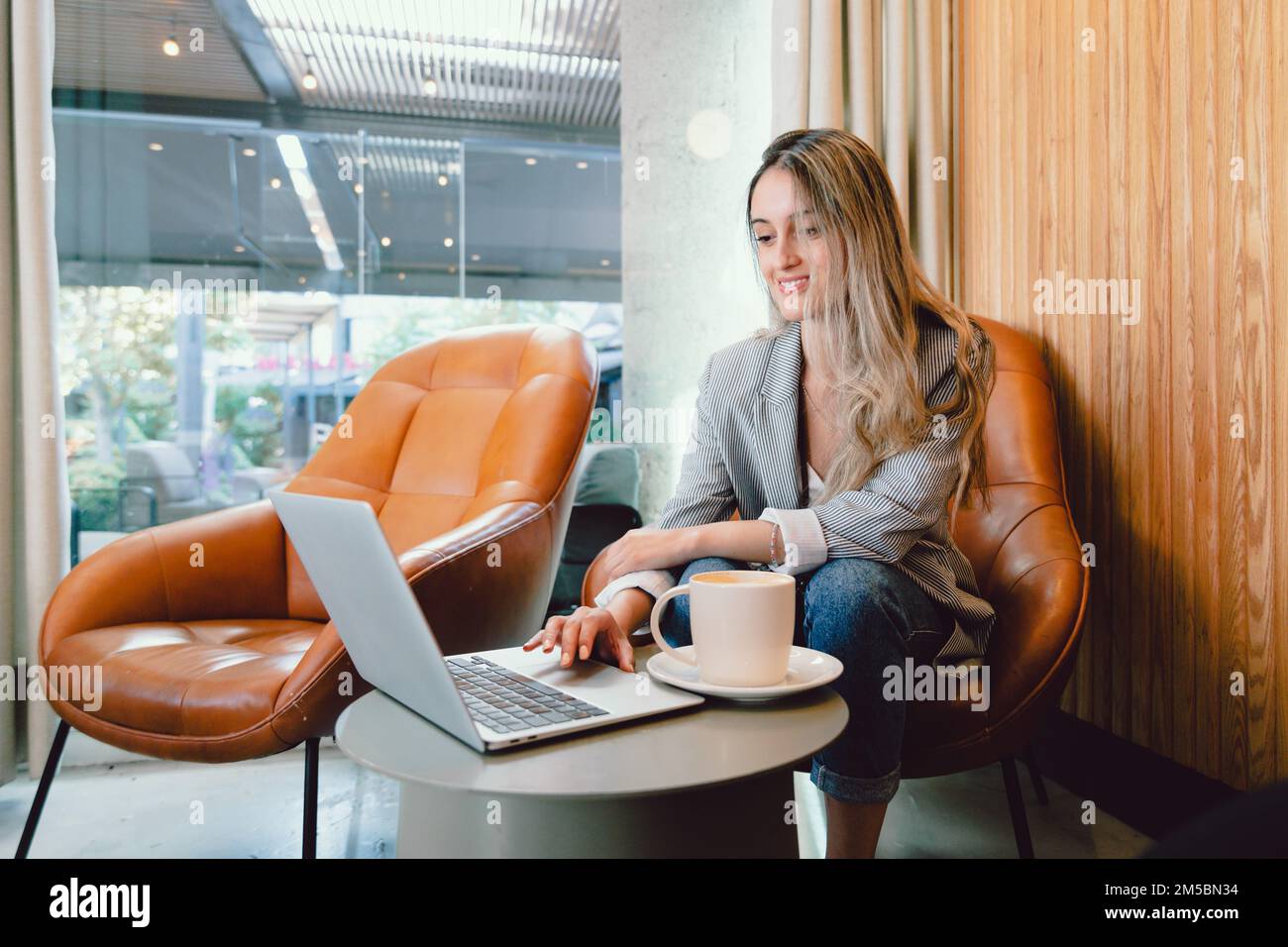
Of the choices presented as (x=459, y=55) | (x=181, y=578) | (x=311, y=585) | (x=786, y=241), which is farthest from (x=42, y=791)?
(x=459, y=55)

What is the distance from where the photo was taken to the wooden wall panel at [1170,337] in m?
1.29

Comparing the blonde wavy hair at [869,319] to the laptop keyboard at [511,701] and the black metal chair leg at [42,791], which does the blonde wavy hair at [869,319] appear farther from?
the black metal chair leg at [42,791]

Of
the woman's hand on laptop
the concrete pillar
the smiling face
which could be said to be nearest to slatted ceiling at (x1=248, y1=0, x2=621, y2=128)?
the concrete pillar

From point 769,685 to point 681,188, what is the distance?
84.4 inches

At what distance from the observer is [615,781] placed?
0.62 meters

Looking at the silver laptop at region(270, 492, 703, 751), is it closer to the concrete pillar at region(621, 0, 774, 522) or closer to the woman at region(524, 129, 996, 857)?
the woman at region(524, 129, 996, 857)

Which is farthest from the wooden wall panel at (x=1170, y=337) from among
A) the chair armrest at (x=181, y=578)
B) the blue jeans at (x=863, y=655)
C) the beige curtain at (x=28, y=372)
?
the beige curtain at (x=28, y=372)

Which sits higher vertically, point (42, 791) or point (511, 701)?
point (511, 701)

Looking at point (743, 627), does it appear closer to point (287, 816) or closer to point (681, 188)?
point (287, 816)

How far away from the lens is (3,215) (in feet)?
6.43

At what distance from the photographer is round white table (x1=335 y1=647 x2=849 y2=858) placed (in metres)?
0.63

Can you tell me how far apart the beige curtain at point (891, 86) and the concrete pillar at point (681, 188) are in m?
0.46

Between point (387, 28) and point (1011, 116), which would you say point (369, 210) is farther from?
point (1011, 116)

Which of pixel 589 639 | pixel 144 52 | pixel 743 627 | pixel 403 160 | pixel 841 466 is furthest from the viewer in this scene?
pixel 403 160
